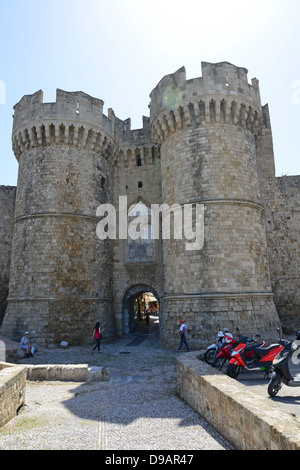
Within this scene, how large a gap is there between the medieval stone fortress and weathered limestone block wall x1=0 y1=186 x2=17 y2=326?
4.1 inches

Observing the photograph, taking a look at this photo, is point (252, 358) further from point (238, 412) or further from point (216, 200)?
point (216, 200)

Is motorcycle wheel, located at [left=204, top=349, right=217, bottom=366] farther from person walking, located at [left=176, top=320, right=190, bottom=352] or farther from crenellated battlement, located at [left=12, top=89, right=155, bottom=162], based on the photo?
crenellated battlement, located at [left=12, top=89, right=155, bottom=162]

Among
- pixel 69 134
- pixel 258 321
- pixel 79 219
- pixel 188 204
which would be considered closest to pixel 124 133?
pixel 69 134

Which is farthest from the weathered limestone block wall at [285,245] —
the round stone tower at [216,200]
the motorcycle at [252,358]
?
the motorcycle at [252,358]

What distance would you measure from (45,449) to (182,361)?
304cm

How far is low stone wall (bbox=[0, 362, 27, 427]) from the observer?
412cm

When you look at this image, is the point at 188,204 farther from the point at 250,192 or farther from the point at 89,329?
the point at 89,329

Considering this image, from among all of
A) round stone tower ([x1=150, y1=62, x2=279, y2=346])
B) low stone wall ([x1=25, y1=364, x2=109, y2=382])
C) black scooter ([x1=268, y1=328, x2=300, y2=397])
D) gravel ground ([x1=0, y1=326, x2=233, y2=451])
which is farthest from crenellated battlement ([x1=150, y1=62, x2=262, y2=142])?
low stone wall ([x1=25, y1=364, x2=109, y2=382])

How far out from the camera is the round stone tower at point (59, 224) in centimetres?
1182

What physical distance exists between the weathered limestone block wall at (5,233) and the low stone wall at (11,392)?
10.8 metres

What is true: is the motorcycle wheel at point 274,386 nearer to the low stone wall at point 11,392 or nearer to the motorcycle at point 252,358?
the motorcycle at point 252,358

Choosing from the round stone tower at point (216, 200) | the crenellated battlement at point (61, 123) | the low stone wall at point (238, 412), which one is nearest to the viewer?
the low stone wall at point (238, 412)
